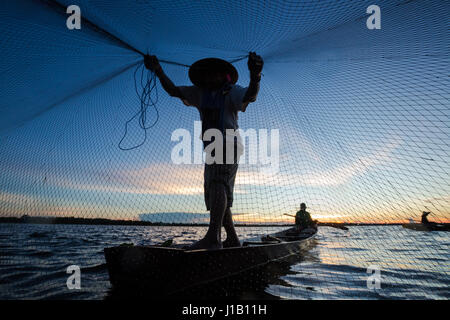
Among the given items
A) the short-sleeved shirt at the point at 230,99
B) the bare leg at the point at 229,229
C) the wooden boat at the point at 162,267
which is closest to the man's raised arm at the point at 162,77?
the short-sleeved shirt at the point at 230,99

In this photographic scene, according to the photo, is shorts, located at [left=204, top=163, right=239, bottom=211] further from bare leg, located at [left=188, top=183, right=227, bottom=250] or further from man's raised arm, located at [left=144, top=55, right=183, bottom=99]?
man's raised arm, located at [left=144, top=55, right=183, bottom=99]

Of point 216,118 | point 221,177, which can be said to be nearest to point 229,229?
point 221,177

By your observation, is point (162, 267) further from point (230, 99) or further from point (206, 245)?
point (230, 99)

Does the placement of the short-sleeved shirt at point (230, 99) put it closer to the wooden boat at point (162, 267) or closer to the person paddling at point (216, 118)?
the person paddling at point (216, 118)

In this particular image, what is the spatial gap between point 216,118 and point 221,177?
2.51 feet

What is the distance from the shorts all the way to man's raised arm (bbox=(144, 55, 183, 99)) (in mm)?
1068

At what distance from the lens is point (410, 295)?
381 cm

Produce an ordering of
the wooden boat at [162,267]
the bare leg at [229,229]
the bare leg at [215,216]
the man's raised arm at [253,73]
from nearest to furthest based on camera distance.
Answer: the man's raised arm at [253,73], the wooden boat at [162,267], the bare leg at [215,216], the bare leg at [229,229]

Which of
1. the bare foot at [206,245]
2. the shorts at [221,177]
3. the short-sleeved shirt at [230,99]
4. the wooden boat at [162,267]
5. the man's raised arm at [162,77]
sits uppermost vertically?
the man's raised arm at [162,77]

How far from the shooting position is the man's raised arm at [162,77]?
2.91m
